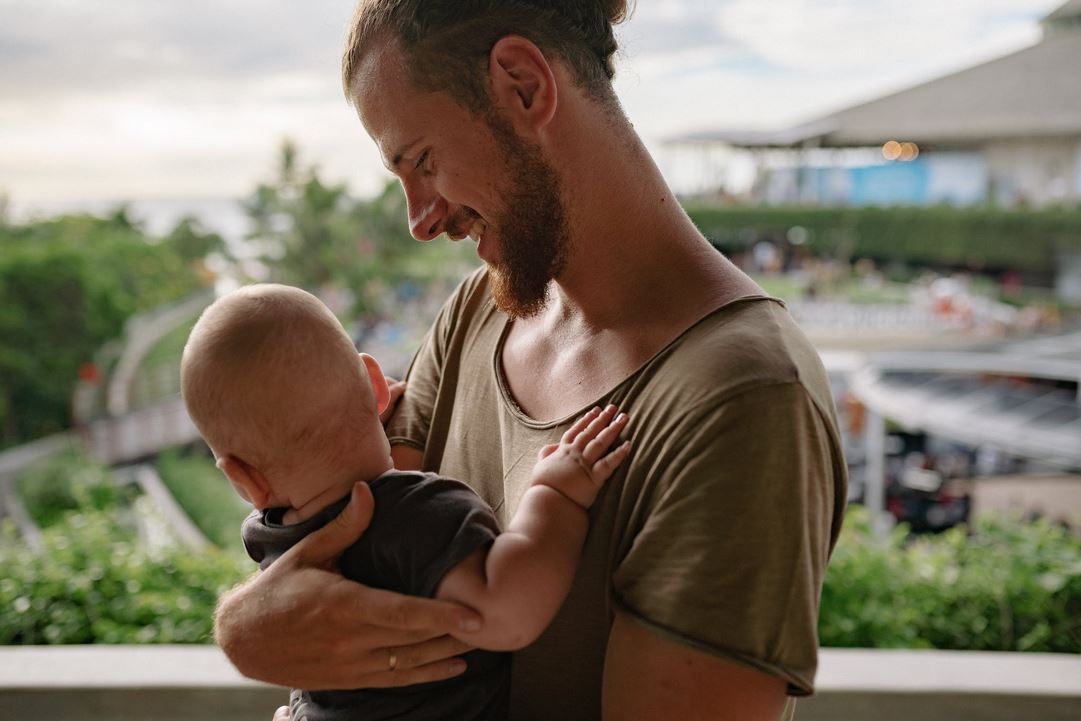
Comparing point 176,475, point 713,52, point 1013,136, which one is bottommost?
point 176,475

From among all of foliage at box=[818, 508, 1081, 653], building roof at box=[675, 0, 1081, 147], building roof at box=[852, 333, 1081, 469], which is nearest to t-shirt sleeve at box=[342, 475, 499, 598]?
foliage at box=[818, 508, 1081, 653]

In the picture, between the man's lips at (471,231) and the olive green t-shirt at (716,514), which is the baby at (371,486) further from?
the man's lips at (471,231)

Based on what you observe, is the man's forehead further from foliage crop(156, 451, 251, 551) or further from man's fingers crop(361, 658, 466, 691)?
foliage crop(156, 451, 251, 551)

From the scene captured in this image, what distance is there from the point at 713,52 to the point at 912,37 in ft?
8.84

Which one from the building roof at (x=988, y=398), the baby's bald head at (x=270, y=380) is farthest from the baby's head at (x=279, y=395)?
the building roof at (x=988, y=398)

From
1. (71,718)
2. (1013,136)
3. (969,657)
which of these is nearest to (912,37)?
(1013,136)

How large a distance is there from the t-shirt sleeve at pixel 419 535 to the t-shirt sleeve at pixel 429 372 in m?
0.27

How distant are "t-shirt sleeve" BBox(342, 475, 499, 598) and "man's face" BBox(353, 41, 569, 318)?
0.81 ft

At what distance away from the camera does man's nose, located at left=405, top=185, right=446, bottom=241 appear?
Result: 40.8 inches

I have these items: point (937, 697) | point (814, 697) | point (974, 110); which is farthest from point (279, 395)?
point (974, 110)

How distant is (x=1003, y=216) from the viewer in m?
17.5

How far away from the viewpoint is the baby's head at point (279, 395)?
36.3 inches

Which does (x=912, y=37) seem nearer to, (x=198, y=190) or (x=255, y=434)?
(x=198, y=190)

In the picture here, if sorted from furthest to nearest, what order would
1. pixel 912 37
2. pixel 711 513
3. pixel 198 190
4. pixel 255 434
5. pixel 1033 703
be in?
1. pixel 912 37
2. pixel 198 190
3. pixel 1033 703
4. pixel 255 434
5. pixel 711 513
